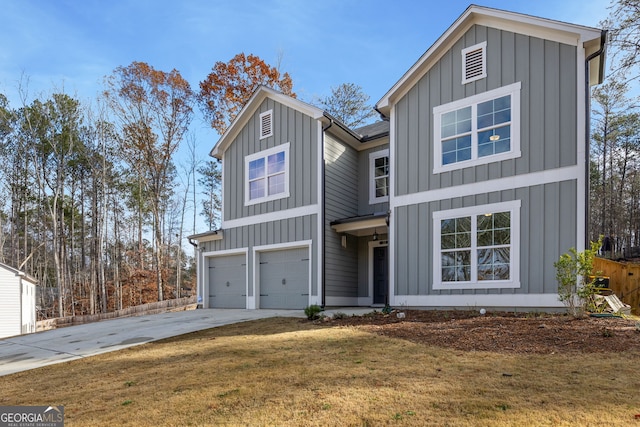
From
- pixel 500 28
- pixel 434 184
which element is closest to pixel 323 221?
pixel 434 184

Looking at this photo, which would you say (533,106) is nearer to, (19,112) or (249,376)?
(249,376)

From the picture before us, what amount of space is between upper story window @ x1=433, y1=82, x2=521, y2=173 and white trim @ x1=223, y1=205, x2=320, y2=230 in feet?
12.6

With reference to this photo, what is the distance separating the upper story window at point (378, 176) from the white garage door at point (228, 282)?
4853 mm

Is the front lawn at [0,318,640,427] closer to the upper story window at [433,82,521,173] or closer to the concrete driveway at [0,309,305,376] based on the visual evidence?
the concrete driveway at [0,309,305,376]

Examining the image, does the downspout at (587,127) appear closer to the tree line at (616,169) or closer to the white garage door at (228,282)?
the white garage door at (228,282)

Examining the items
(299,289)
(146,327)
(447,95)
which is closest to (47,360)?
(146,327)

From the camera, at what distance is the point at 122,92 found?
912 inches

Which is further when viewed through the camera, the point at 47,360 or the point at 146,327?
the point at 146,327

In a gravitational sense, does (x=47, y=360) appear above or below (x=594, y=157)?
below

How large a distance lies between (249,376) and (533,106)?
7966mm

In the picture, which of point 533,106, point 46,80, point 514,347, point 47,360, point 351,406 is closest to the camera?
point 351,406

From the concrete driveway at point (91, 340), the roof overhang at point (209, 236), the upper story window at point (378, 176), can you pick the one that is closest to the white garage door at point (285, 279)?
the concrete driveway at point (91, 340)

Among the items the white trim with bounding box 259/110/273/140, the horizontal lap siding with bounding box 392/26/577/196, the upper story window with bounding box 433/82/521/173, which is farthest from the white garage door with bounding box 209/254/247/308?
the upper story window with bounding box 433/82/521/173

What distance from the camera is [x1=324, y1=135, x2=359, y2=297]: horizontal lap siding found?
11945 millimetres
